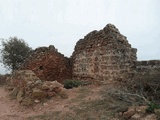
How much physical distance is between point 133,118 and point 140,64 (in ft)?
15.5

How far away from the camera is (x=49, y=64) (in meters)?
14.5

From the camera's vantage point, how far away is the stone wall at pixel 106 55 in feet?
34.8

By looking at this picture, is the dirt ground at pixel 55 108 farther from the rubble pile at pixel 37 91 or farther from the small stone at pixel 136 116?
the small stone at pixel 136 116

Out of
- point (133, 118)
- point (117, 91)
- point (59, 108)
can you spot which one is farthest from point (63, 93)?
point (133, 118)

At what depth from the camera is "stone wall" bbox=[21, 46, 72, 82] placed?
14.2 meters

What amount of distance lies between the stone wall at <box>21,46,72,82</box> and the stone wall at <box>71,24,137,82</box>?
1.75m

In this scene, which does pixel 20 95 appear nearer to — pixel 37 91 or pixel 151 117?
pixel 37 91

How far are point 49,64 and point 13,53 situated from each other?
5247mm

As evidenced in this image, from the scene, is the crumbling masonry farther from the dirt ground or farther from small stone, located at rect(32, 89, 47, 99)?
small stone, located at rect(32, 89, 47, 99)

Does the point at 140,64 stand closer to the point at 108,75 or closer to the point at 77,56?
the point at 108,75

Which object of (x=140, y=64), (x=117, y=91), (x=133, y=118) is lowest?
(x=133, y=118)

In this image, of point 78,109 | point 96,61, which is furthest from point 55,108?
point 96,61

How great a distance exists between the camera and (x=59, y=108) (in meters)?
7.51

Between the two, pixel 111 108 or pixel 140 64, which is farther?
pixel 140 64
